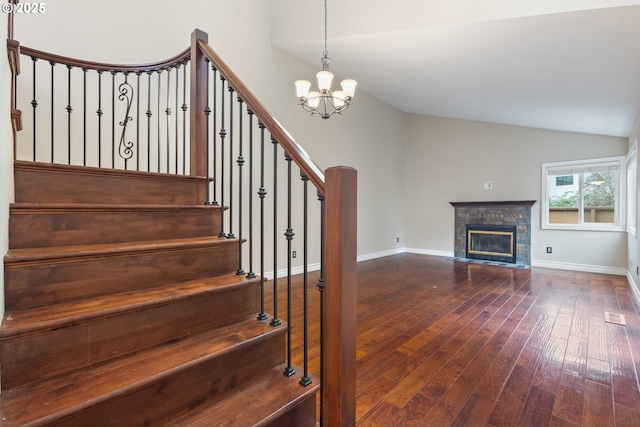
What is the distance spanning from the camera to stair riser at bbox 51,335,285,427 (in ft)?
3.15

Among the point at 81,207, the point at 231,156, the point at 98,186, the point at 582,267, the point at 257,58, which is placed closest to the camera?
the point at 81,207

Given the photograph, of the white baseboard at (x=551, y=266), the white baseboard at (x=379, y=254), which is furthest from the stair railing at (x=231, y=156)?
the white baseboard at (x=379, y=254)

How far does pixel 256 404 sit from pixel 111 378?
0.50 m

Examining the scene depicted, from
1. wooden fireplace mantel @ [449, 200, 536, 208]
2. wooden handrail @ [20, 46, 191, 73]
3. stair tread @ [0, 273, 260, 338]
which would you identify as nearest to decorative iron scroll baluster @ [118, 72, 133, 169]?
wooden handrail @ [20, 46, 191, 73]

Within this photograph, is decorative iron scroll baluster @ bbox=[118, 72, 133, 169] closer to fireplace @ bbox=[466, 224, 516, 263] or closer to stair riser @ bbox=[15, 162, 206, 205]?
stair riser @ bbox=[15, 162, 206, 205]

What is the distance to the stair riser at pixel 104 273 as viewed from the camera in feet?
3.76

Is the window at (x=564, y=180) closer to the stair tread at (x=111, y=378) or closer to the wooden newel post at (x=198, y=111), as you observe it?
the wooden newel post at (x=198, y=111)

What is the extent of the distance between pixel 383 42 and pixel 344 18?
57cm

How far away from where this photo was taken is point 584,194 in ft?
17.0

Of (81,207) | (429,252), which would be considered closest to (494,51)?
(81,207)

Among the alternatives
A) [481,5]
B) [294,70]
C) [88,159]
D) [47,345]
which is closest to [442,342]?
[47,345]

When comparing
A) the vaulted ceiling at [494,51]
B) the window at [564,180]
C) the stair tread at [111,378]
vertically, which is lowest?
the stair tread at [111,378]

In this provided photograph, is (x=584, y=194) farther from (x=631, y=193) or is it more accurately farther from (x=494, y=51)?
(x=494, y=51)

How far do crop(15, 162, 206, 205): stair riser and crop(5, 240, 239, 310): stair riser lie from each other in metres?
0.52
